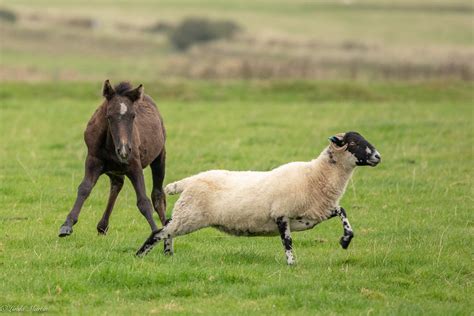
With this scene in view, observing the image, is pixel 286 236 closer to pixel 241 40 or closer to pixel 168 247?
pixel 168 247

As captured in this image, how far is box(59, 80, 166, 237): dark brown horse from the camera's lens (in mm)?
11742

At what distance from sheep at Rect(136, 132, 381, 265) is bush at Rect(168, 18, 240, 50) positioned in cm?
6198

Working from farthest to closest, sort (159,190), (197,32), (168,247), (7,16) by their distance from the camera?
(7,16) → (197,32) → (159,190) → (168,247)

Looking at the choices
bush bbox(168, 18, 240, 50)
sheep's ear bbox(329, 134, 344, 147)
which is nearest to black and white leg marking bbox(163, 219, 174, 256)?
sheep's ear bbox(329, 134, 344, 147)

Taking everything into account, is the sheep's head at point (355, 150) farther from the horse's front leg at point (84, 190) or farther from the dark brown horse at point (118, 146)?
the horse's front leg at point (84, 190)

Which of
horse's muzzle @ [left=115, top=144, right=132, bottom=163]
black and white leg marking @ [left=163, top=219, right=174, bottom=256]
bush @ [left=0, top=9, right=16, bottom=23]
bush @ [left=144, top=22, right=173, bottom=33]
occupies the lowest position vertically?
bush @ [left=144, top=22, right=173, bottom=33]

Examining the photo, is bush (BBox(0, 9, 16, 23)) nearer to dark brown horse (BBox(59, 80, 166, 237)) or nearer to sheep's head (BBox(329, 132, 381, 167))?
dark brown horse (BBox(59, 80, 166, 237))

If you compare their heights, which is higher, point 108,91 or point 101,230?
point 108,91

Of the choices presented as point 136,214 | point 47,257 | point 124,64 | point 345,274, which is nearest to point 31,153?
point 136,214

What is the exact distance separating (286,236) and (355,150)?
54.8 inches

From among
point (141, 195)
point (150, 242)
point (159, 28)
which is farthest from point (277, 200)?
point (159, 28)

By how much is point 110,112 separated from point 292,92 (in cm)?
2472

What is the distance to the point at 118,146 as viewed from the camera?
1164 cm

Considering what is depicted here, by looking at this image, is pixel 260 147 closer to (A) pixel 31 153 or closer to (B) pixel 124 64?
(A) pixel 31 153
